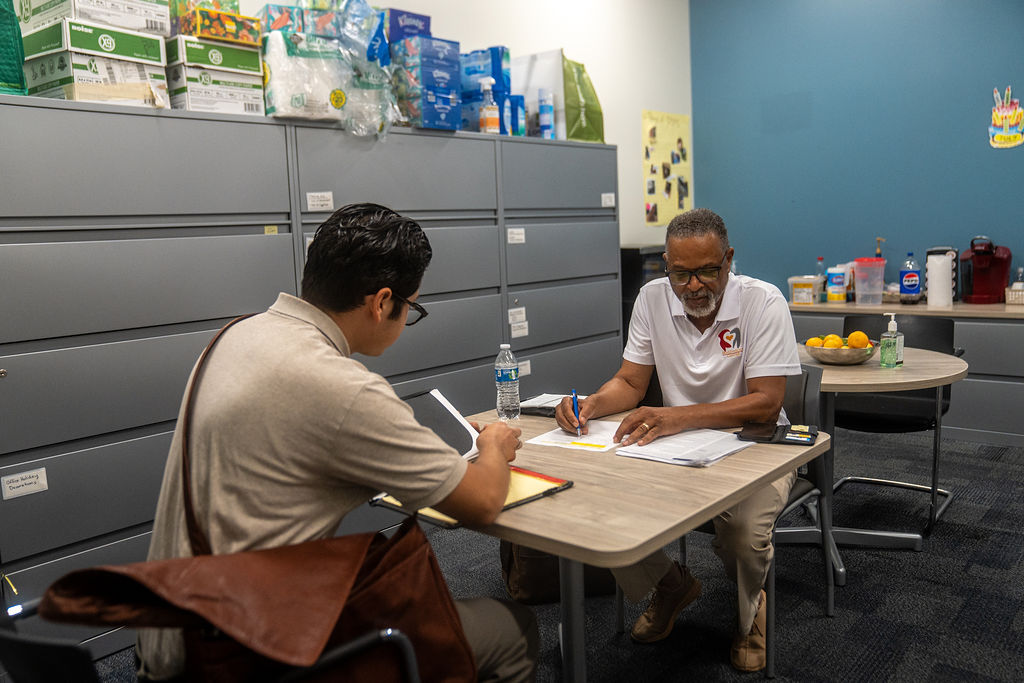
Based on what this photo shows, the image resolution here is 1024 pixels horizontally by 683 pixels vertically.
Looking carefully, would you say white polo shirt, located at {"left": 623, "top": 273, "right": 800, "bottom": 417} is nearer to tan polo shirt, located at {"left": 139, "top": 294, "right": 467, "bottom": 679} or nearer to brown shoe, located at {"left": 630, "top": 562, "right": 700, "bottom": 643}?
brown shoe, located at {"left": 630, "top": 562, "right": 700, "bottom": 643}

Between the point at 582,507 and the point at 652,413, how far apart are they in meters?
0.57

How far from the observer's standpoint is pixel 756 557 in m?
1.98

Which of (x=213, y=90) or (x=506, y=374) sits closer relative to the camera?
(x=506, y=374)

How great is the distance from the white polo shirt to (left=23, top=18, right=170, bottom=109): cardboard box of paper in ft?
5.54

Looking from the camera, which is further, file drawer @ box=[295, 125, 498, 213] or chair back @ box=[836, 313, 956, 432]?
chair back @ box=[836, 313, 956, 432]

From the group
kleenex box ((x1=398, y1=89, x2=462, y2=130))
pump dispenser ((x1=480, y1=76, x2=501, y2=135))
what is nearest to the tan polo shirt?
kleenex box ((x1=398, y1=89, x2=462, y2=130))

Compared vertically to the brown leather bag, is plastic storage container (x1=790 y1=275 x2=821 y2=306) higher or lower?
higher

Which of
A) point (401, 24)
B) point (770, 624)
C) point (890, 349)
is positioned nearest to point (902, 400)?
point (890, 349)

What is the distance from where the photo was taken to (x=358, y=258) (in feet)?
4.42

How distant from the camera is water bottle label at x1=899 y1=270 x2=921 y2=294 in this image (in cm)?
457

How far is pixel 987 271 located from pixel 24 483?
15.4 feet

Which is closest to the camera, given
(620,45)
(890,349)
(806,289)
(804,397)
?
(804,397)

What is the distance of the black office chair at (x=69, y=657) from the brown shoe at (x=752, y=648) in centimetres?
131

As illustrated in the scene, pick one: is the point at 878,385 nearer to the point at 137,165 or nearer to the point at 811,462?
the point at 811,462
